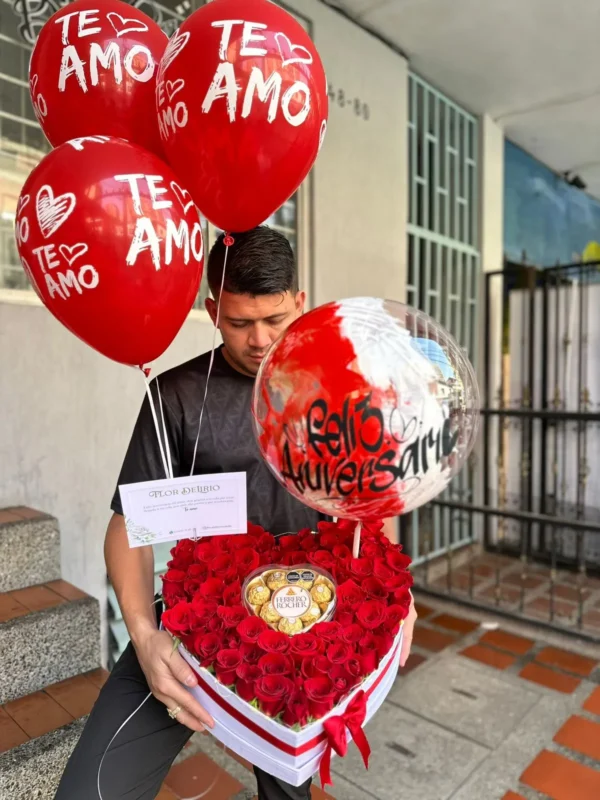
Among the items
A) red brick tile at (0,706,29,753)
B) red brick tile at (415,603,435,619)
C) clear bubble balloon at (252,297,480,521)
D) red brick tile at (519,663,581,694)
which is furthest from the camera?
red brick tile at (415,603,435,619)

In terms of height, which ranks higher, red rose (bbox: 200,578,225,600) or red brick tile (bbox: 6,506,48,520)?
red rose (bbox: 200,578,225,600)

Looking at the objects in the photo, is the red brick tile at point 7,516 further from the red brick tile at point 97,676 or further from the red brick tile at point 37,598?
the red brick tile at point 97,676

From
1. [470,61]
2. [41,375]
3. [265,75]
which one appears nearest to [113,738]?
[265,75]

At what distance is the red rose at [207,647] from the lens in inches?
28.8

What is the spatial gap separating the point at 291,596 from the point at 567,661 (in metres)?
2.26

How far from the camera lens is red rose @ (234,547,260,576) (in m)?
0.87

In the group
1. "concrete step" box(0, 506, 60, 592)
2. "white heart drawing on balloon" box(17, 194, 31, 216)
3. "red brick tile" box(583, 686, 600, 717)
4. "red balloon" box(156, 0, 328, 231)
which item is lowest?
"red brick tile" box(583, 686, 600, 717)

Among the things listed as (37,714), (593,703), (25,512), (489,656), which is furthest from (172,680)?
(489,656)

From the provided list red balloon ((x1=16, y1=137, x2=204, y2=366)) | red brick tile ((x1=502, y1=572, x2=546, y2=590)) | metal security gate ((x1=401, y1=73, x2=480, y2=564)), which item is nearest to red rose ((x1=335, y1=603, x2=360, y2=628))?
red balloon ((x1=16, y1=137, x2=204, y2=366))

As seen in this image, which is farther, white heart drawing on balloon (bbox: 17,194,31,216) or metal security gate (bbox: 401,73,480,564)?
metal security gate (bbox: 401,73,480,564)

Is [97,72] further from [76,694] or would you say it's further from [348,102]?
[348,102]

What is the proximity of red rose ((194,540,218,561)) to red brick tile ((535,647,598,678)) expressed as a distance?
85.7 inches

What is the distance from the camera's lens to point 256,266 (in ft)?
3.31

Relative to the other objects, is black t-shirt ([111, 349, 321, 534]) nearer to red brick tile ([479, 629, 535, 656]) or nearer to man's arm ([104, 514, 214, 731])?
man's arm ([104, 514, 214, 731])
